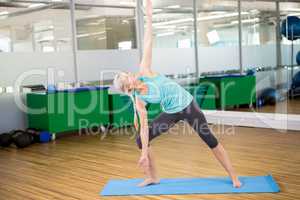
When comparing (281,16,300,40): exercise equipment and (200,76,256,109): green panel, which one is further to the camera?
(200,76,256,109): green panel

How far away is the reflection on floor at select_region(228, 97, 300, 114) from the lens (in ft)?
28.6

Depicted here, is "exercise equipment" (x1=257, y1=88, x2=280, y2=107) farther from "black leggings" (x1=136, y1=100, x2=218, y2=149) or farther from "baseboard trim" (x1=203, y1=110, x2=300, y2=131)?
"black leggings" (x1=136, y1=100, x2=218, y2=149)

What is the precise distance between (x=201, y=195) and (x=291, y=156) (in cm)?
185

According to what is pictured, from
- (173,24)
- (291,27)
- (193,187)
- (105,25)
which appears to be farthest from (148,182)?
(291,27)

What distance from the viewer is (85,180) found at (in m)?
4.67

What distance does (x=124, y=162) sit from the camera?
5.45 m

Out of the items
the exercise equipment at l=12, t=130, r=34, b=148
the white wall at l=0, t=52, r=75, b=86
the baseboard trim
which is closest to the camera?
the exercise equipment at l=12, t=130, r=34, b=148

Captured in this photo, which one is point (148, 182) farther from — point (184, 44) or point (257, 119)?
point (184, 44)

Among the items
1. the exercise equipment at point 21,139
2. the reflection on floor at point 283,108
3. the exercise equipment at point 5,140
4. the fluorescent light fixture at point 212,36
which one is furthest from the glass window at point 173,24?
the exercise equipment at point 5,140

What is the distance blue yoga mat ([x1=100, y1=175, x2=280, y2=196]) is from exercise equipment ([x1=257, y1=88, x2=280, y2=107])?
558cm

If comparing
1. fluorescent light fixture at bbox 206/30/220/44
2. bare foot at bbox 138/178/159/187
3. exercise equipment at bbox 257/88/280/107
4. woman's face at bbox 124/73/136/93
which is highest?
fluorescent light fixture at bbox 206/30/220/44

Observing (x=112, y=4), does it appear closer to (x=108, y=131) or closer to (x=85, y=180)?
(x=108, y=131)

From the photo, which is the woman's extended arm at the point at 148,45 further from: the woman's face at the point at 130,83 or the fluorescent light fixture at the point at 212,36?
the fluorescent light fixture at the point at 212,36

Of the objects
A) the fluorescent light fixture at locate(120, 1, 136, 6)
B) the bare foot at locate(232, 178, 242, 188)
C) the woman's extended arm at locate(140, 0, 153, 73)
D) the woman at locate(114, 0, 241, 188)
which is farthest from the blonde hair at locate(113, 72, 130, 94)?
the fluorescent light fixture at locate(120, 1, 136, 6)
